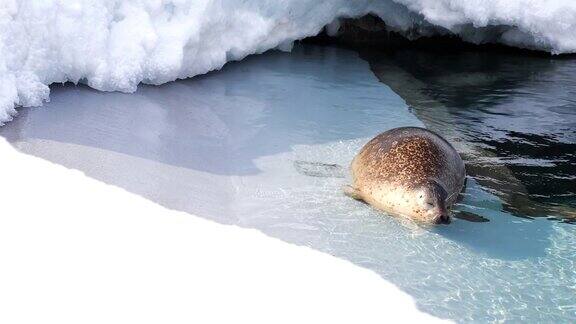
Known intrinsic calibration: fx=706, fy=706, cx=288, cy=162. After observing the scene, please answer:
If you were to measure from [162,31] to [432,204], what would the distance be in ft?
11.3

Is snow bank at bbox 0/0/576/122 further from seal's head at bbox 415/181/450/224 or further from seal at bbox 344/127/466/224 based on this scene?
seal's head at bbox 415/181/450/224

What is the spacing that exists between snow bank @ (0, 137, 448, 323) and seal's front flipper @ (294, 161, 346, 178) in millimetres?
1115

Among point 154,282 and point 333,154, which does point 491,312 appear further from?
point 333,154

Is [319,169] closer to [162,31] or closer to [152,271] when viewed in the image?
[152,271]

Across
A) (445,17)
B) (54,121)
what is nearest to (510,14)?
(445,17)

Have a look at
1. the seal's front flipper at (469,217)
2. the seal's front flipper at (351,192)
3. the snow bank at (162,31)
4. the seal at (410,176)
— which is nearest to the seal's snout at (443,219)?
the seal at (410,176)

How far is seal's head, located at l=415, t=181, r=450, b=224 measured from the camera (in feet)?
14.2

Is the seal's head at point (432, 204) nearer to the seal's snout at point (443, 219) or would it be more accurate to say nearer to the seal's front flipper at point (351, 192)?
the seal's snout at point (443, 219)

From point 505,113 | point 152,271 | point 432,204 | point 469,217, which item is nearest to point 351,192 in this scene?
point 432,204

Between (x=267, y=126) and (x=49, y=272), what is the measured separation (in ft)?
9.84

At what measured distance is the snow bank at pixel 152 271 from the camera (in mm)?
3154

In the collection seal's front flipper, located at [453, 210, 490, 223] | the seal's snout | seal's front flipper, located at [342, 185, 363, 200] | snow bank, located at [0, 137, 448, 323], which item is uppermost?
the seal's snout

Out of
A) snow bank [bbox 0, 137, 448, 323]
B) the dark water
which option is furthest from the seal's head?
snow bank [bbox 0, 137, 448, 323]

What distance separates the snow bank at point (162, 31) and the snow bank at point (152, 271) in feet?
5.59
